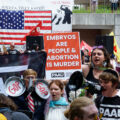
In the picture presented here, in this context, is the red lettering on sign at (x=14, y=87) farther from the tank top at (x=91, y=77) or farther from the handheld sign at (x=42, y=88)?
the tank top at (x=91, y=77)

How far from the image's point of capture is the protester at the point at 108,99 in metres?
4.44

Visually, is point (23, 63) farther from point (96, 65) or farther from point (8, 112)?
Result: point (8, 112)

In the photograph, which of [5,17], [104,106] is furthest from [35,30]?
[104,106]

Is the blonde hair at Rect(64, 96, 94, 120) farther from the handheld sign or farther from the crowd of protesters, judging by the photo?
the handheld sign

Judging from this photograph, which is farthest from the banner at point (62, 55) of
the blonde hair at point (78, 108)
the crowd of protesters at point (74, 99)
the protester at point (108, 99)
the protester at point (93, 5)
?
the protester at point (93, 5)

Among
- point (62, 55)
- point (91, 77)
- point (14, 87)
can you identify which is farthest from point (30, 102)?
point (62, 55)

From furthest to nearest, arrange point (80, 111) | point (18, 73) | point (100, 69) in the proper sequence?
point (18, 73) → point (100, 69) → point (80, 111)

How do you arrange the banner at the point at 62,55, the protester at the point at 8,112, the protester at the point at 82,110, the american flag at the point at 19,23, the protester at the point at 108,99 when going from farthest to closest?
1. the american flag at the point at 19,23
2. the banner at the point at 62,55
3. the protester at the point at 108,99
4. the protester at the point at 8,112
5. the protester at the point at 82,110

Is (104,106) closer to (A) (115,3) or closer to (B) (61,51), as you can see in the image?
(B) (61,51)

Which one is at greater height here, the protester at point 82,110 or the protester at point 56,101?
the protester at point 82,110

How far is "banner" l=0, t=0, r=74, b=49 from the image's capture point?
12.1m

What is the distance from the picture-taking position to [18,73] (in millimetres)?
6520

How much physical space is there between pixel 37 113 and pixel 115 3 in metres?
15.9

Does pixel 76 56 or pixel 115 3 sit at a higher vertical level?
pixel 115 3
